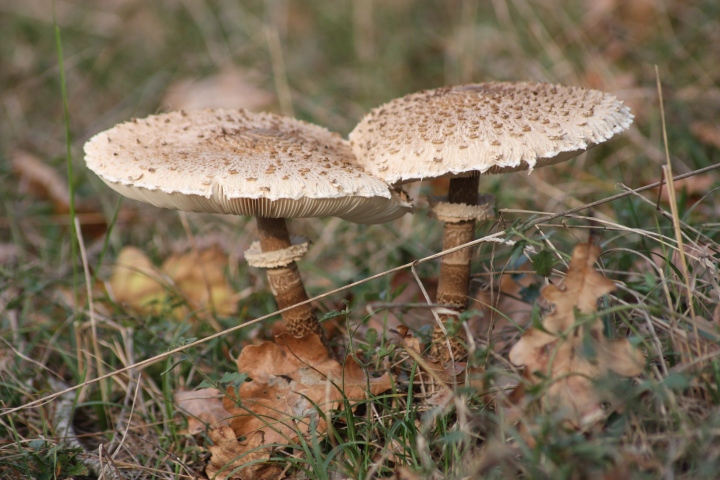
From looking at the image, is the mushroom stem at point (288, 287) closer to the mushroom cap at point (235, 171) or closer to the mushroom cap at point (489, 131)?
the mushroom cap at point (235, 171)

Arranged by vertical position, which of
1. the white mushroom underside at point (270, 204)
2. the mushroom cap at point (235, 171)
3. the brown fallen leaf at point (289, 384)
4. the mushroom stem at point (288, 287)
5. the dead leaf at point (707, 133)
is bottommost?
the brown fallen leaf at point (289, 384)

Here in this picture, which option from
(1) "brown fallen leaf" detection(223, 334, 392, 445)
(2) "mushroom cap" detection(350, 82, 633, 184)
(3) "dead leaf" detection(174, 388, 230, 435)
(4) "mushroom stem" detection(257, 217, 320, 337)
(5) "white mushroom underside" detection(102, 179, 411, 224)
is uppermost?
(2) "mushroom cap" detection(350, 82, 633, 184)

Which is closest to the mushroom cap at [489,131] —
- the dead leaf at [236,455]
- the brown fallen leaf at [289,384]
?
the brown fallen leaf at [289,384]

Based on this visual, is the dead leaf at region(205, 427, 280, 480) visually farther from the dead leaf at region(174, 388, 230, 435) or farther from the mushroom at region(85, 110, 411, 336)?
the mushroom at region(85, 110, 411, 336)

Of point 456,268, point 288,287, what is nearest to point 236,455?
point 288,287

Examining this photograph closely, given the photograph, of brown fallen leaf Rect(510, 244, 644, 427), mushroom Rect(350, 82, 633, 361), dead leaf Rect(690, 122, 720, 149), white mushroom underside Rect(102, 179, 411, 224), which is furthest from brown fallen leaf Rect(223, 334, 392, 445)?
dead leaf Rect(690, 122, 720, 149)
